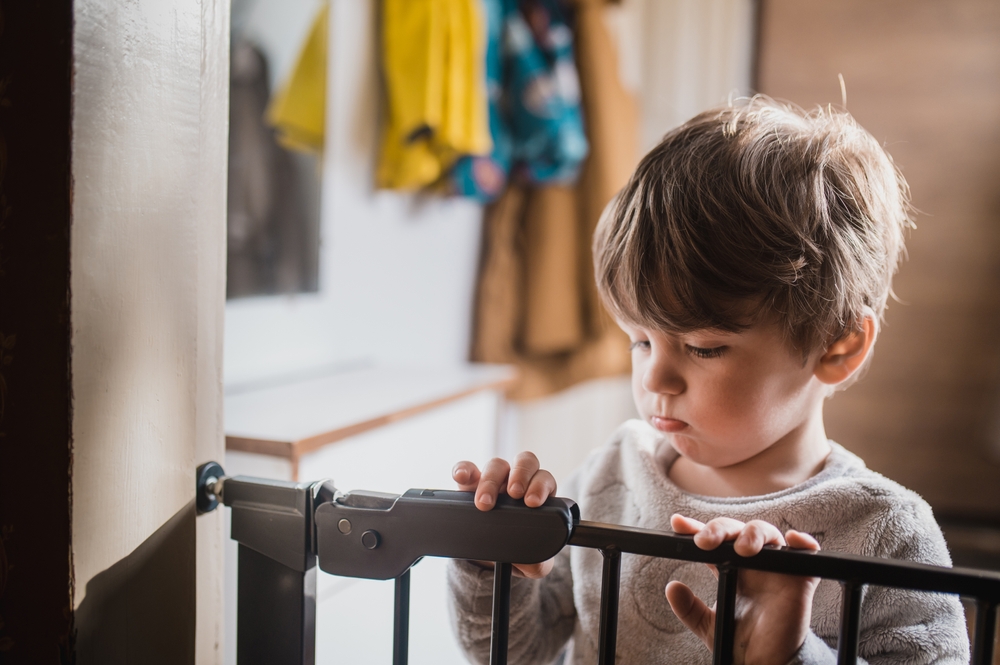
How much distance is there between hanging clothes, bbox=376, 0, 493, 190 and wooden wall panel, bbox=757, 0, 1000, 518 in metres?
1.01

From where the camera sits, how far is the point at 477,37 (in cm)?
159

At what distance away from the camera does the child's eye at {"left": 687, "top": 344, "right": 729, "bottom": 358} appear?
60 cm

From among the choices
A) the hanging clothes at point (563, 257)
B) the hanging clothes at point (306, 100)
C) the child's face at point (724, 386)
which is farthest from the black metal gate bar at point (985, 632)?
the hanging clothes at point (563, 257)

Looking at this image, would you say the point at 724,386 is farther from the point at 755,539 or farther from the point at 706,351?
the point at 755,539

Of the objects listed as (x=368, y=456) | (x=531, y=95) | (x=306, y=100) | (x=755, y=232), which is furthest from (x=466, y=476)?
(x=531, y=95)

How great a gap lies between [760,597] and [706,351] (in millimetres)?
196

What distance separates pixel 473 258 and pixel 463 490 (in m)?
1.60

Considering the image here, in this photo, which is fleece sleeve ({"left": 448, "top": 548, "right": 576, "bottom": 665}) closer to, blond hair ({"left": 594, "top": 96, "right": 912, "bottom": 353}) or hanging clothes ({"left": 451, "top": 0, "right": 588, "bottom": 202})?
blond hair ({"left": 594, "top": 96, "right": 912, "bottom": 353})

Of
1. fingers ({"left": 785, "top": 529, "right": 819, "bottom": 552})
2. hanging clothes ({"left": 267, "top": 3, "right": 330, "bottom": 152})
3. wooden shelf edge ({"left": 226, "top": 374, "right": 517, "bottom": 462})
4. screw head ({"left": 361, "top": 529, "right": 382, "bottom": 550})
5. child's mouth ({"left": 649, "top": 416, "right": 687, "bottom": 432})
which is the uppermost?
hanging clothes ({"left": 267, "top": 3, "right": 330, "bottom": 152})

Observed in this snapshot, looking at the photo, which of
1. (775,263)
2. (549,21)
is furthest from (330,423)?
(549,21)

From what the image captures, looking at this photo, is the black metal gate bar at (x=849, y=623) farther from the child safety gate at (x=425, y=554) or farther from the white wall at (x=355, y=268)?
the white wall at (x=355, y=268)

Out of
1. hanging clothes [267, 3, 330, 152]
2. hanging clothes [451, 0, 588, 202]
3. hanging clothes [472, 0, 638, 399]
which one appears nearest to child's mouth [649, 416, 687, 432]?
hanging clothes [267, 3, 330, 152]

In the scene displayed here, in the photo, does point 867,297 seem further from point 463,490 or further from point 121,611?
point 121,611

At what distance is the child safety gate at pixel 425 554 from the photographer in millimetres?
429
